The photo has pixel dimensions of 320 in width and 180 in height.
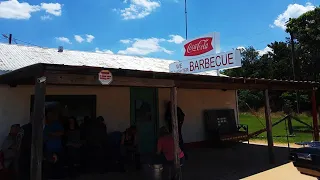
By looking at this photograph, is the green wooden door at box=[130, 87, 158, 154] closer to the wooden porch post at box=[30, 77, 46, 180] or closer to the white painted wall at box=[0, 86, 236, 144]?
the white painted wall at box=[0, 86, 236, 144]

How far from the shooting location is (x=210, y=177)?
7.04 m

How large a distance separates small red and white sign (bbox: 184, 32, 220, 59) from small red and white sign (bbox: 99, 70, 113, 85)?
7.64m

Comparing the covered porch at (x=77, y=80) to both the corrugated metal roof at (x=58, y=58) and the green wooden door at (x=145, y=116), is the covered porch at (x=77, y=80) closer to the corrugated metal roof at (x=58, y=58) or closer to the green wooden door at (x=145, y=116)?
the corrugated metal roof at (x=58, y=58)

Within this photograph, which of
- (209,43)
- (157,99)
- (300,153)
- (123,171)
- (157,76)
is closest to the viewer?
(300,153)

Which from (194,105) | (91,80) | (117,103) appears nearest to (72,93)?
(117,103)

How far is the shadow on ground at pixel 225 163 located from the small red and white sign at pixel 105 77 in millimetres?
3046

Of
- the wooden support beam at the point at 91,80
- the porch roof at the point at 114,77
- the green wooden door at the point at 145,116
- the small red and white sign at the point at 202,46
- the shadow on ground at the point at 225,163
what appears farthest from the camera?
the small red and white sign at the point at 202,46

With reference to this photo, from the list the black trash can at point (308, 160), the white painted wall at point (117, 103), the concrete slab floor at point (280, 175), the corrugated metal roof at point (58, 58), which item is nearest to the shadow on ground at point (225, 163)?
the concrete slab floor at point (280, 175)

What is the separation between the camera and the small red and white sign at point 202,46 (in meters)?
12.0

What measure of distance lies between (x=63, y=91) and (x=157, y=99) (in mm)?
3542

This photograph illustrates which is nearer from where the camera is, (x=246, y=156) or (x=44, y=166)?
(x=44, y=166)

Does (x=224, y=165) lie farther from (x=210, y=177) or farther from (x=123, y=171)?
(x=123, y=171)

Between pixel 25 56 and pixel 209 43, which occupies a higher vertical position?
pixel 209 43

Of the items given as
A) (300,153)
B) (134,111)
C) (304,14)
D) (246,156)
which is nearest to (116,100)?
(134,111)
